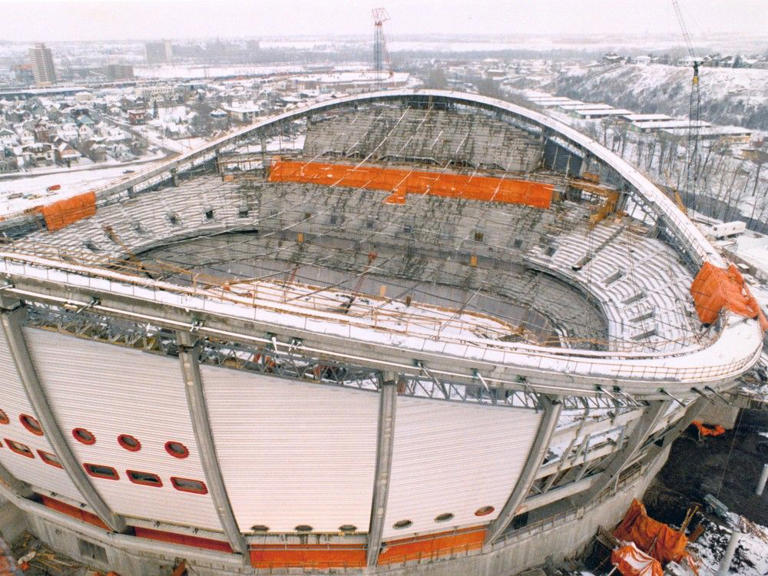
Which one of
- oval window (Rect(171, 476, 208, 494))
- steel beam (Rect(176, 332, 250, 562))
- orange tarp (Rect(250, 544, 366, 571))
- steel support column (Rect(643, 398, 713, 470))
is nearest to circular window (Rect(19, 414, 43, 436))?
oval window (Rect(171, 476, 208, 494))

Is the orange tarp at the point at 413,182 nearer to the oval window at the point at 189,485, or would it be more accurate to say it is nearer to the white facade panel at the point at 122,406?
the oval window at the point at 189,485

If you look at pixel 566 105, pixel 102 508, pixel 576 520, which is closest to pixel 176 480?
pixel 102 508

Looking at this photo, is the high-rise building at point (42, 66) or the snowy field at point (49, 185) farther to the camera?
the high-rise building at point (42, 66)

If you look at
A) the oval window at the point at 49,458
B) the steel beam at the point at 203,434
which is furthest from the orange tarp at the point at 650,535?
the oval window at the point at 49,458

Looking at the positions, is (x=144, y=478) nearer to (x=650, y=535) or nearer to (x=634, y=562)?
(x=634, y=562)

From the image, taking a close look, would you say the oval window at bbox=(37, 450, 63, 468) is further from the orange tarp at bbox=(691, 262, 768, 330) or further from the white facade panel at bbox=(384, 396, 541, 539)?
the orange tarp at bbox=(691, 262, 768, 330)

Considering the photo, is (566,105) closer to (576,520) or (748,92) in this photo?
(748,92)

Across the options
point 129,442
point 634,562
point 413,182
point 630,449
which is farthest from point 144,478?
point 413,182

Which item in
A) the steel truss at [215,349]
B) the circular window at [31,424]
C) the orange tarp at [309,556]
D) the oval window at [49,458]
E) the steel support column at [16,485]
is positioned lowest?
the orange tarp at [309,556]
